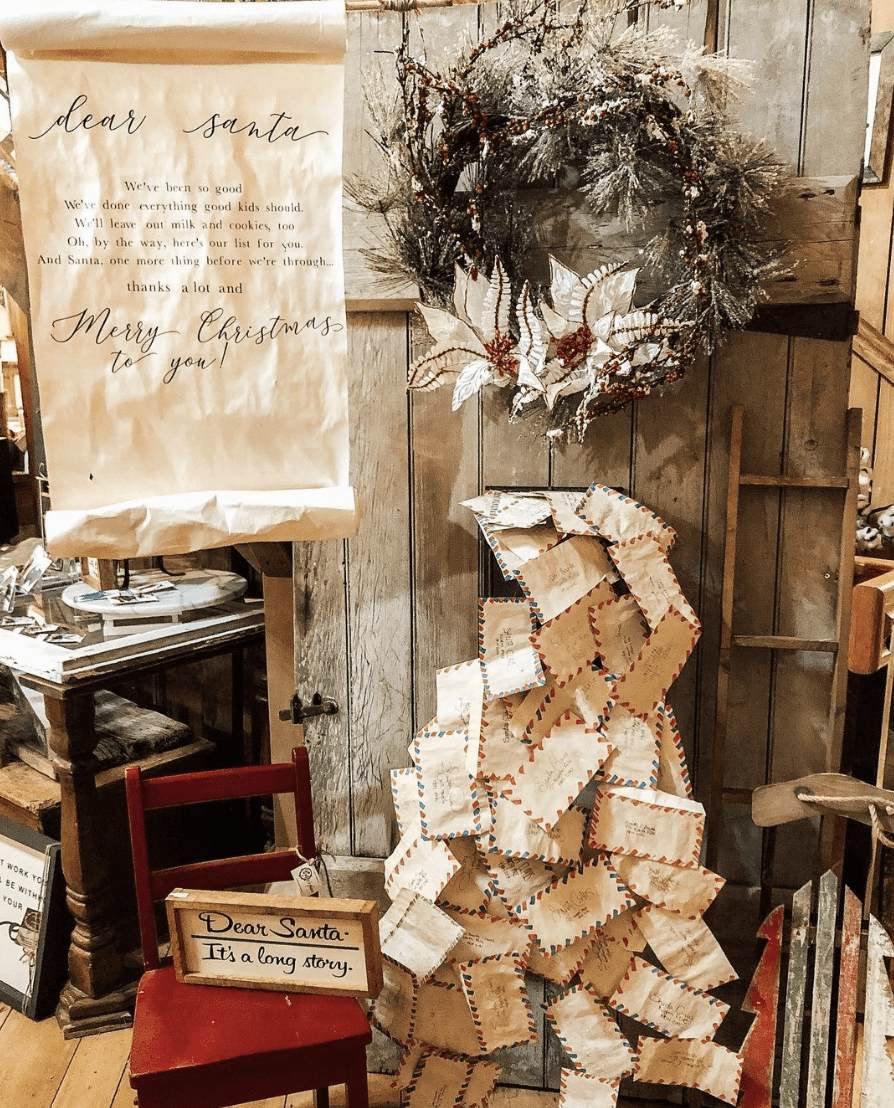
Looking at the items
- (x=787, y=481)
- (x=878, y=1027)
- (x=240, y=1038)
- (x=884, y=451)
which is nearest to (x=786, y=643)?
(x=787, y=481)

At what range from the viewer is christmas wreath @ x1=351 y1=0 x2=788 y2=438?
1.45 meters

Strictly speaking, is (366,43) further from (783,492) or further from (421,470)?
(783,492)

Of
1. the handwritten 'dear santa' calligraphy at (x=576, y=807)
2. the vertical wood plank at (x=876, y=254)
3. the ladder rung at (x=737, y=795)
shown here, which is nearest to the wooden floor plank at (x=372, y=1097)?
the handwritten 'dear santa' calligraphy at (x=576, y=807)

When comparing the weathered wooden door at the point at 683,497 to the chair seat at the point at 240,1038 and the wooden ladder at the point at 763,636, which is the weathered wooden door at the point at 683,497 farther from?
the chair seat at the point at 240,1038

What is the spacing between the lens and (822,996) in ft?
5.00

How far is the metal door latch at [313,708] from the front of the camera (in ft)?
6.24

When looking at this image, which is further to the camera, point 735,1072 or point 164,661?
point 164,661

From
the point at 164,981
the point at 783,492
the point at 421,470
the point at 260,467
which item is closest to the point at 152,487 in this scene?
the point at 260,467

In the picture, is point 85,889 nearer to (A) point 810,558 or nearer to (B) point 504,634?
(B) point 504,634

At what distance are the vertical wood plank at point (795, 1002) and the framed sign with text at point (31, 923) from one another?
1677 mm

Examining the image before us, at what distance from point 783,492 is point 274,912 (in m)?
1.19

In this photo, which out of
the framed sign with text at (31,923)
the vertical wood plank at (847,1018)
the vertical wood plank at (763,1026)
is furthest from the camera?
the framed sign with text at (31,923)

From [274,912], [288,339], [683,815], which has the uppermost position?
[288,339]

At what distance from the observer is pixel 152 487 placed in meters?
1.24
